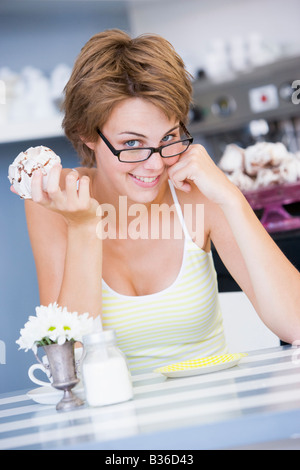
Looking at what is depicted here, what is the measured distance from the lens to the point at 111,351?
42.0 inches

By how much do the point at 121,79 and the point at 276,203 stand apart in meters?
1.34

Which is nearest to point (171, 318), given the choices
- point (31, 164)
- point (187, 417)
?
point (31, 164)

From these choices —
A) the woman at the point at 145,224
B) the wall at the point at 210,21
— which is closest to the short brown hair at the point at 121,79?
the woman at the point at 145,224

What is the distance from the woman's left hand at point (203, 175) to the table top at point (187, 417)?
42cm

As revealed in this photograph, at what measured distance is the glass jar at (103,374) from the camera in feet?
3.42

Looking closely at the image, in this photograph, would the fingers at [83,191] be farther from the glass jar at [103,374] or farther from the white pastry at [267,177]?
the white pastry at [267,177]

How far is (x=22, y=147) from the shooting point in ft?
10.3

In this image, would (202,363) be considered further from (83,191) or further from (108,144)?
(108,144)

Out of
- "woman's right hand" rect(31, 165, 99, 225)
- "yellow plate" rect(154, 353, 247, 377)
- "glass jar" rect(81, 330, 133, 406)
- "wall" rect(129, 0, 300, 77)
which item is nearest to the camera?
"glass jar" rect(81, 330, 133, 406)

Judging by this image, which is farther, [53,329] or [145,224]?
[145,224]

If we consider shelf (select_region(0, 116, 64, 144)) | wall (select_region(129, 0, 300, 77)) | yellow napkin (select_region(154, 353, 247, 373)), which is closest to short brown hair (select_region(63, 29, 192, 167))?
yellow napkin (select_region(154, 353, 247, 373))

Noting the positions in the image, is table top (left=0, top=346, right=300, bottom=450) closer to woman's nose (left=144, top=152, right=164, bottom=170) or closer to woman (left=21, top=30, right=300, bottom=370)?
woman (left=21, top=30, right=300, bottom=370)

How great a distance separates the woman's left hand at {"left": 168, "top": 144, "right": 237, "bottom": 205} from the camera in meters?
1.50
